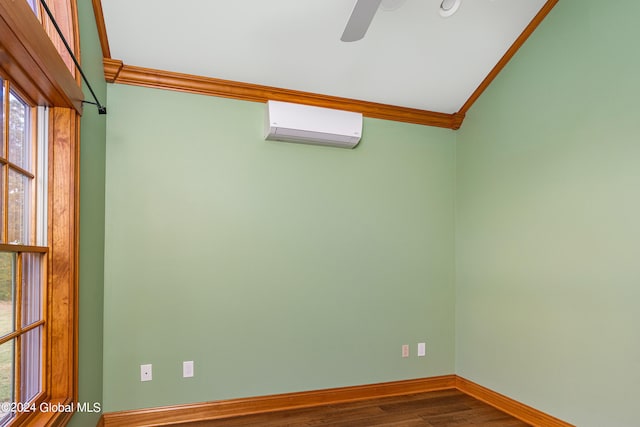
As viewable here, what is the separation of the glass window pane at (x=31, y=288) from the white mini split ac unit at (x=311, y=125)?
1616 millimetres

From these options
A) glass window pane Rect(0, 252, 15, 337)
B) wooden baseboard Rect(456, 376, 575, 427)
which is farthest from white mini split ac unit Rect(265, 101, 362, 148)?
wooden baseboard Rect(456, 376, 575, 427)

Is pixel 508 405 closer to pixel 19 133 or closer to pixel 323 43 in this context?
pixel 323 43

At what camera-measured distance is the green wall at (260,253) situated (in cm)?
251

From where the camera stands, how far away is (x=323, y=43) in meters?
2.57

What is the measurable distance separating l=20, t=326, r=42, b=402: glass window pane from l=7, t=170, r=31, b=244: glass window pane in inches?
15.3

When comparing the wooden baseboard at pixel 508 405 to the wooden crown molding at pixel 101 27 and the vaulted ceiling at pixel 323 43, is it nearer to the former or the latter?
the vaulted ceiling at pixel 323 43

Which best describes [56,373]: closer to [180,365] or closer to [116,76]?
[180,365]

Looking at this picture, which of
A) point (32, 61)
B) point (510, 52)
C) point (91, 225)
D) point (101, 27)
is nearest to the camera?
point (32, 61)

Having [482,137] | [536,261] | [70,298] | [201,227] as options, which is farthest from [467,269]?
[70,298]

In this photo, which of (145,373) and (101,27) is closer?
(101,27)

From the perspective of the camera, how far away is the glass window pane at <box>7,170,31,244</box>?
1.44 m

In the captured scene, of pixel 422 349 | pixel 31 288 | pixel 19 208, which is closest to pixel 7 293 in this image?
pixel 31 288

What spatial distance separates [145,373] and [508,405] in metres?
2.52

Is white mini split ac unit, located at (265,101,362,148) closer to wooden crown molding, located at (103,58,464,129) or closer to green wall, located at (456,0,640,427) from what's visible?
wooden crown molding, located at (103,58,464,129)
